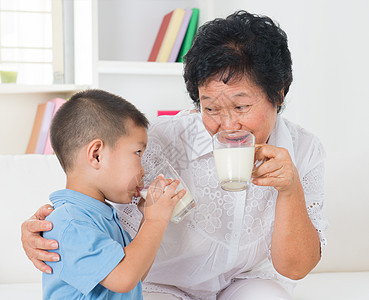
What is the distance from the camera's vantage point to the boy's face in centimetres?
136

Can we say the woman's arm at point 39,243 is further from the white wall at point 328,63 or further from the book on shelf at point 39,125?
the white wall at point 328,63

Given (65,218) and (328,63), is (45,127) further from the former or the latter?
(65,218)

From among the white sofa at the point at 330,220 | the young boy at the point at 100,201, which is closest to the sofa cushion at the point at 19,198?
the white sofa at the point at 330,220

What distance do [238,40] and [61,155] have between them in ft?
1.83

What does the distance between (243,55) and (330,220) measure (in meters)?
1.09

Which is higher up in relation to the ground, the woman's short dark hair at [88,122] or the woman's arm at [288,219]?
the woman's short dark hair at [88,122]

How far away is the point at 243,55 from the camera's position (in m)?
1.42

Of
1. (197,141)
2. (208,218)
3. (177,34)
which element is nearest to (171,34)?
(177,34)

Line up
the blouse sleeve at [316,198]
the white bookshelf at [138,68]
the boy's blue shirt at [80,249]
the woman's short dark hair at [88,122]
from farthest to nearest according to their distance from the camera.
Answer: the white bookshelf at [138,68] → the blouse sleeve at [316,198] → the woman's short dark hair at [88,122] → the boy's blue shirt at [80,249]

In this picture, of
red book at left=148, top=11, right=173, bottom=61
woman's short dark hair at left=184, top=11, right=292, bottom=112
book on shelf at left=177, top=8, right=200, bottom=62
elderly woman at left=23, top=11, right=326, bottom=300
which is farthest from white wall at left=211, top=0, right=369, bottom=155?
woman's short dark hair at left=184, top=11, right=292, bottom=112

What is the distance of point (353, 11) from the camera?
312 cm

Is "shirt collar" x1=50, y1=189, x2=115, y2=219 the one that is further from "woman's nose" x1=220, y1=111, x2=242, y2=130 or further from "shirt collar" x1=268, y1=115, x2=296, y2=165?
"shirt collar" x1=268, y1=115, x2=296, y2=165

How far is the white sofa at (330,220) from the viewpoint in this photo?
1.99 meters

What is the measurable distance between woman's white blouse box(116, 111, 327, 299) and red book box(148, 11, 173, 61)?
1.54m
